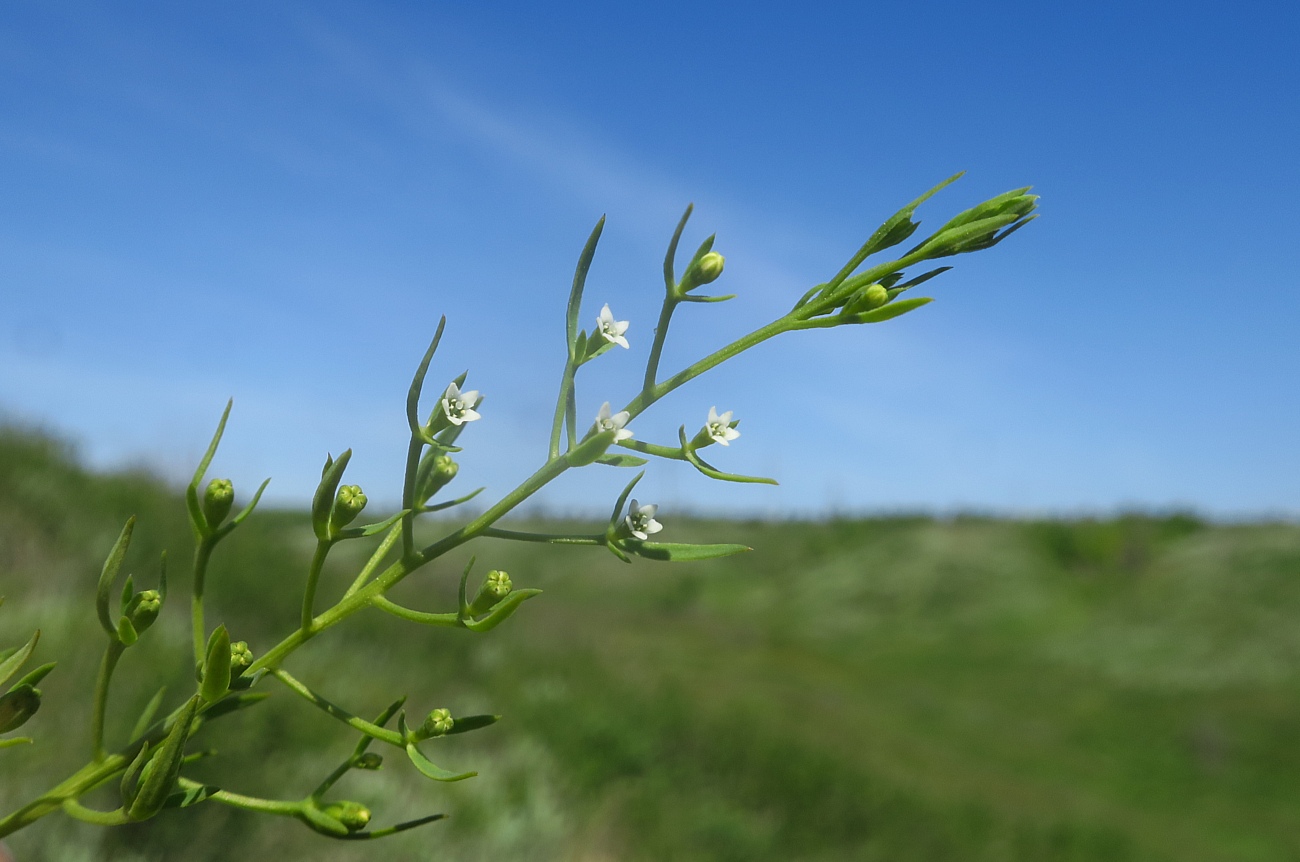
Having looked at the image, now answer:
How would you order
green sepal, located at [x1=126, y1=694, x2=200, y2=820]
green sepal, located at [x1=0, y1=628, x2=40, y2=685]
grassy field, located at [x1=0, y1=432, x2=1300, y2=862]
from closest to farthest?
green sepal, located at [x1=126, y1=694, x2=200, y2=820]
green sepal, located at [x1=0, y1=628, x2=40, y2=685]
grassy field, located at [x1=0, y1=432, x2=1300, y2=862]

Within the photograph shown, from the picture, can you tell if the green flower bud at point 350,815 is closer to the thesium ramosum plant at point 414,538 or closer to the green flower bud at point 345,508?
the thesium ramosum plant at point 414,538

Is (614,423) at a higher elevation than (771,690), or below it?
higher

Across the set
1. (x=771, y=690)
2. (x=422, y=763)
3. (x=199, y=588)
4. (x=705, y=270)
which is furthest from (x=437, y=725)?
(x=771, y=690)

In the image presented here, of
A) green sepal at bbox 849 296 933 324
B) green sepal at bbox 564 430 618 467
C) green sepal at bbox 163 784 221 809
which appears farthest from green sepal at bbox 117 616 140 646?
green sepal at bbox 849 296 933 324

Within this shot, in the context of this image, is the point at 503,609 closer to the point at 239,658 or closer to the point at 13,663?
the point at 239,658

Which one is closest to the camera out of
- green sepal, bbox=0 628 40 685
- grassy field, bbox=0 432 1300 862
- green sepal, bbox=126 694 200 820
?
green sepal, bbox=126 694 200 820

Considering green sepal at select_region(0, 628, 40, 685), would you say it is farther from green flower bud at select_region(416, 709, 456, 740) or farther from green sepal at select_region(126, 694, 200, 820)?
green flower bud at select_region(416, 709, 456, 740)
